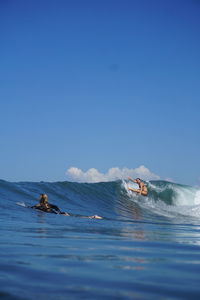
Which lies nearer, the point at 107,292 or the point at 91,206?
the point at 107,292

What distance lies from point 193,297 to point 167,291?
18cm

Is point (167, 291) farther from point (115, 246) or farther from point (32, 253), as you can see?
point (115, 246)

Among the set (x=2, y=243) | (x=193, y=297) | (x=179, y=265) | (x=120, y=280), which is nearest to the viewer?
(x=193, y=297)

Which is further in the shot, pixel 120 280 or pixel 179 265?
pixel 179 265

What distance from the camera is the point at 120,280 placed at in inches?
105

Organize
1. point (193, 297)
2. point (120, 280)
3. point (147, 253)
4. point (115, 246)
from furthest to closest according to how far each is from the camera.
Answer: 1. point (115, 246)
2. point (147, 253)
3. point (120, 280)
4. point (193, 297)

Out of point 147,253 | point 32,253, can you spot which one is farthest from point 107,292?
point 147,253

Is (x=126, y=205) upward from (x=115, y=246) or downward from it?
upward

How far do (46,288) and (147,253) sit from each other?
7.08 feet

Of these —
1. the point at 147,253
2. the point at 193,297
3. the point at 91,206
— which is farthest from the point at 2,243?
the point at 91,206

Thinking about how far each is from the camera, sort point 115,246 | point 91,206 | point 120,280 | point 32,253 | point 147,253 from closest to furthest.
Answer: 1. point 120,280
2. point 32,253
3. point 147,253
4. point 115,246
5. point 91,206

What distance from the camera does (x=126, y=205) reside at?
79.5ft

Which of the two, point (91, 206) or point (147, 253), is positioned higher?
point (91, 206)

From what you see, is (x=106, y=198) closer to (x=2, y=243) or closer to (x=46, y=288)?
(x=2, y=243)
